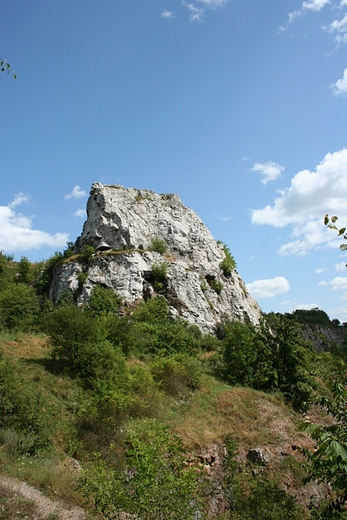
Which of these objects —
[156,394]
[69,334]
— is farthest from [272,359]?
[69,334]

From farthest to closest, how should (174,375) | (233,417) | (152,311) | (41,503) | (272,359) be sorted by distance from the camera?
(152,311), (272,359), (174,375), (233,417), (41,503)

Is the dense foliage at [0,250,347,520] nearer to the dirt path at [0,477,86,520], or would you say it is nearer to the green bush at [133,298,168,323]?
the green bush at [133,298,168,323]

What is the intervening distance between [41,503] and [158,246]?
3451 centimetres

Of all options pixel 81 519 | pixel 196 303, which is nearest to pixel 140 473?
pixel 81 519

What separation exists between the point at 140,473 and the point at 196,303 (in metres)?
31.6

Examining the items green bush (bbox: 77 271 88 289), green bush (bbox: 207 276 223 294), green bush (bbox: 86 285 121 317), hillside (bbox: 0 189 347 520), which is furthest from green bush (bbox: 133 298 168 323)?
green bush (bbox: 207 276 223 294)

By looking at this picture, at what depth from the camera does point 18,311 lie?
101ft

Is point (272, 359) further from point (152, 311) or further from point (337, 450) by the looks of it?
point (337, 450)

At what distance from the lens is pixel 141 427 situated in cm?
1276

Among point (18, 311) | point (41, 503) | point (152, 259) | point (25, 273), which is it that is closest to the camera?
point (41, 503)

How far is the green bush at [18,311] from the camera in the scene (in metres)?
29.1

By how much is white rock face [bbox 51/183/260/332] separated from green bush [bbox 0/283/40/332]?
4.75 m

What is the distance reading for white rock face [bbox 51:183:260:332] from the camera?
36750mm

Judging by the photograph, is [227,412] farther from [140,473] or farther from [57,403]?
[140,473]
